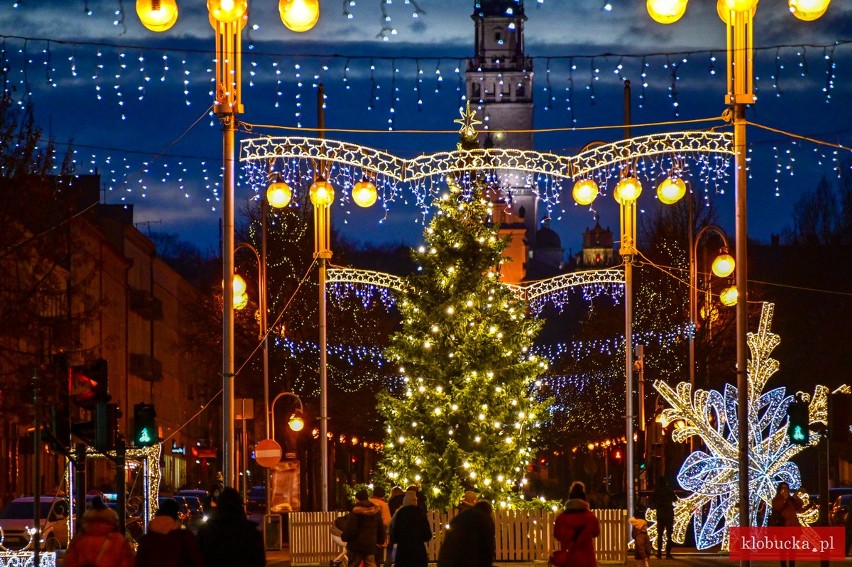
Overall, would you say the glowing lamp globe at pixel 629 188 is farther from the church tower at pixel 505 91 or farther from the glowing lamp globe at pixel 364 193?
the church tower at pixel 505 91

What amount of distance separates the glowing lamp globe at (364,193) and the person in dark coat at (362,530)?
838 cm

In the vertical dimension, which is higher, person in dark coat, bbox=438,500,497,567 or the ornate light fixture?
the ornate light fixture

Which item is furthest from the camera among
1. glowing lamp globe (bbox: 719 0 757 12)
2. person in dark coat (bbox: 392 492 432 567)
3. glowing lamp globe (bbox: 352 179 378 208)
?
glowing lamp globe (bbox: 352 179 378 208)

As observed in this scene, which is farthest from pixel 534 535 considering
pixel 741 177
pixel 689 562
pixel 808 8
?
pixel 808 8

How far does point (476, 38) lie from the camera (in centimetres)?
19550

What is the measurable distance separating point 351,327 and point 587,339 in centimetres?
1412

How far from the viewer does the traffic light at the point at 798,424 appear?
74.3ft

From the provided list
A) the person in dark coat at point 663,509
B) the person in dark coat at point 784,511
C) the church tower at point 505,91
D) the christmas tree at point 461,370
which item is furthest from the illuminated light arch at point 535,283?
the church tower at point 505,91

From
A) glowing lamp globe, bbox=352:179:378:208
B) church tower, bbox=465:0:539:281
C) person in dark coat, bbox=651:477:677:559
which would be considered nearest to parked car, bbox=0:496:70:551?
glowing lamp globe, bbox=352:179:378:208

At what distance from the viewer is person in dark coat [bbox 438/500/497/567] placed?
16.6 m

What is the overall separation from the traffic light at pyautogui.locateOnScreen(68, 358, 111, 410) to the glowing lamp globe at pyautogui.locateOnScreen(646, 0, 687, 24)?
807 centimetres

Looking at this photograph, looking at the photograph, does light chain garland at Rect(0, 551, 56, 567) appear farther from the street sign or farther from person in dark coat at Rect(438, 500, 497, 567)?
person in dark coat at Rect(438, 500, 497, 567)

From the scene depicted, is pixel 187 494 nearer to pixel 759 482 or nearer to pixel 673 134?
pixel 759 482

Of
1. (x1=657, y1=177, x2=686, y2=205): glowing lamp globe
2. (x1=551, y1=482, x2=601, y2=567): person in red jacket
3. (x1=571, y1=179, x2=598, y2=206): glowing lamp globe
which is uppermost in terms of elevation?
(x1=571, y1=179, x2=598, y2=206): glowing lamp globe
